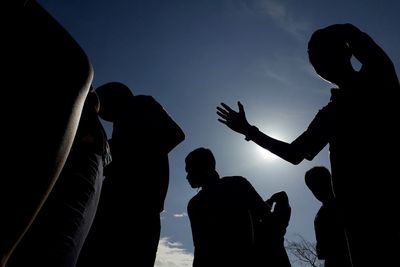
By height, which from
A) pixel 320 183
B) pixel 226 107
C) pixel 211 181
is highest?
pixel 320 183

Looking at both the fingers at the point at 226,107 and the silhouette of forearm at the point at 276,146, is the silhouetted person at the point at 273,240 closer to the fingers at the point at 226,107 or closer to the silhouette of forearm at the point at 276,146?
the fingers at the point at 226,107

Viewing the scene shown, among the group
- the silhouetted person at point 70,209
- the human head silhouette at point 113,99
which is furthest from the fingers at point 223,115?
the silhouetted person at point 70,209

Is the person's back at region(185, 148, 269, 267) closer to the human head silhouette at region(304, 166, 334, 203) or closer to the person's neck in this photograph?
the person's neck

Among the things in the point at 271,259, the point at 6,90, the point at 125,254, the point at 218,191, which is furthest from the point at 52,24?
the point at 271,259

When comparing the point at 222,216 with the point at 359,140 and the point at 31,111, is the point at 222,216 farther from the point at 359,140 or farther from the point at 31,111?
the point at 31,111

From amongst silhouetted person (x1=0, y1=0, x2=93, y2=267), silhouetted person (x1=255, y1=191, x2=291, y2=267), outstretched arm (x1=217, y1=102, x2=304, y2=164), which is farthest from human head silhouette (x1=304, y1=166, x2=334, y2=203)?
silhouetted person (x1=0, y1=0, x2=93, y2=267)

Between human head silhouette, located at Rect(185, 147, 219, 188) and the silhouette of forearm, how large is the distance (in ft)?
6.40

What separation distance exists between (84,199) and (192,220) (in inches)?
128

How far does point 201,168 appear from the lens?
431 cm

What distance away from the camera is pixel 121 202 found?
2152mm

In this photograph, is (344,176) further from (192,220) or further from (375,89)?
(192,220)

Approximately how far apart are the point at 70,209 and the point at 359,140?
4.91 ft

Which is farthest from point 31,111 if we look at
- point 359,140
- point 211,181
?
point 211,181

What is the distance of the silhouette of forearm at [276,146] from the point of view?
2072 mm
